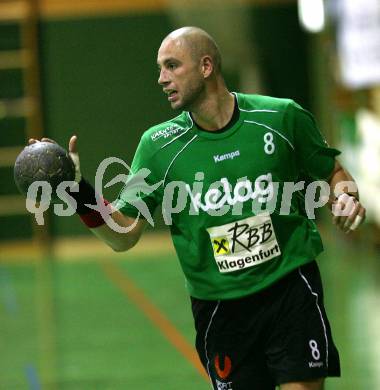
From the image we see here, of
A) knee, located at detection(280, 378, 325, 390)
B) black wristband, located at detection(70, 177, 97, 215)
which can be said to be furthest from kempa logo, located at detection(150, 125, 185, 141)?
knee, located at detection(280, 378, 325, 390)

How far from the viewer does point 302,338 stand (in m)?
3.72

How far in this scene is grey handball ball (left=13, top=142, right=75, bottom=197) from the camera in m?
3.54

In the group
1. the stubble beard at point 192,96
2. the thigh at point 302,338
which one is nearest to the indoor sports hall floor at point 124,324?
the thigh at point 302,338

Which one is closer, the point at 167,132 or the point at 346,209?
the point at 346,209

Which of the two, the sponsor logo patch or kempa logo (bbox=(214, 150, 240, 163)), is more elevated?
kempa logo (bbox=(214, 150, 240, 163))

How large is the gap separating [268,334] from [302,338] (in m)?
0.13

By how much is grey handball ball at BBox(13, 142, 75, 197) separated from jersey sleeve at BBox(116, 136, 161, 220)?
356 millimetres

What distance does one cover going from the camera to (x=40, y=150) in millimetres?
3605

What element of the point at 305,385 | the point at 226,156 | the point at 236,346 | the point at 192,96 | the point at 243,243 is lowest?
the point at 305,385

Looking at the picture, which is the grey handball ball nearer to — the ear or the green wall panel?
the ear

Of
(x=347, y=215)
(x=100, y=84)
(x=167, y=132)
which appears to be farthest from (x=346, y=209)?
Result: (x=100, y=84)

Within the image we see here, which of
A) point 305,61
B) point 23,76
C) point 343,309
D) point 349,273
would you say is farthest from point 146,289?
point 305,61

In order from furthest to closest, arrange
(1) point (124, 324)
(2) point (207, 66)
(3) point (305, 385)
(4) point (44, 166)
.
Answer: (1) point (124, 324)
(2) point (207, 66)
(3) point (305, 385)
(4) point (44, 166)

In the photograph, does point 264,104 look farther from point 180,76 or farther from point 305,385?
point 305,385
